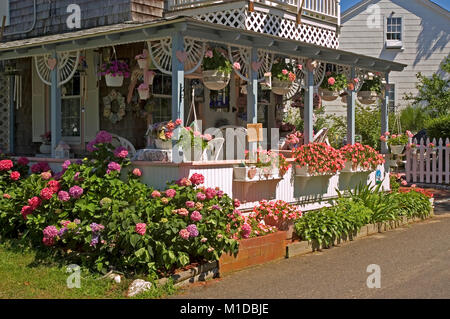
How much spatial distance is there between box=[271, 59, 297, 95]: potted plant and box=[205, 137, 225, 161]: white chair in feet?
6.26

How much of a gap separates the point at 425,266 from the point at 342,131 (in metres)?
15.4

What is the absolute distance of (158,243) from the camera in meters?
7.09

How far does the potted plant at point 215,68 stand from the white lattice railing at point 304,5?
2.50 m

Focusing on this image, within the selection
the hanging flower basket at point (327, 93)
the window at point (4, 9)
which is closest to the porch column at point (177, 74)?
the hanging flower basket at point (327, 93)

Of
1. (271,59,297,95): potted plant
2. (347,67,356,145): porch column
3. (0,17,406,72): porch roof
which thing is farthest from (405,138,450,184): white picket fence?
(271,59,297,95): potted plant

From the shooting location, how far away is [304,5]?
44.0 ft

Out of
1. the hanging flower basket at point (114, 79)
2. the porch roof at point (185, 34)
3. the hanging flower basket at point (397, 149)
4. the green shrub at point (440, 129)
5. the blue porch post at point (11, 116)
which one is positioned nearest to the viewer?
the porch roof at point (185, 34)

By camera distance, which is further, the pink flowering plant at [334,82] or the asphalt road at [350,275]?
the pink flowering plant at [334,82]

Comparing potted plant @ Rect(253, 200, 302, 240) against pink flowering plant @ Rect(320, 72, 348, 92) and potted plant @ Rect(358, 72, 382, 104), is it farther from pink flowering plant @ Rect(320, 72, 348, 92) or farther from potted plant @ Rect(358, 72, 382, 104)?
potted plant @ Rect(358, 72, 382, 104)

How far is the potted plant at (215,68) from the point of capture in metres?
9.61

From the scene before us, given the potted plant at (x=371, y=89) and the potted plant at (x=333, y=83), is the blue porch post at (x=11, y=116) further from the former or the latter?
the potted plant at (x=371, y=89)

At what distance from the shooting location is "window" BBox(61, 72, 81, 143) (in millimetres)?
13273

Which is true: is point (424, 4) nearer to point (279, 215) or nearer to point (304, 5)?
point (304, 5)

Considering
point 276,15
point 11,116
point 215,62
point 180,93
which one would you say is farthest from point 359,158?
point 11,116
